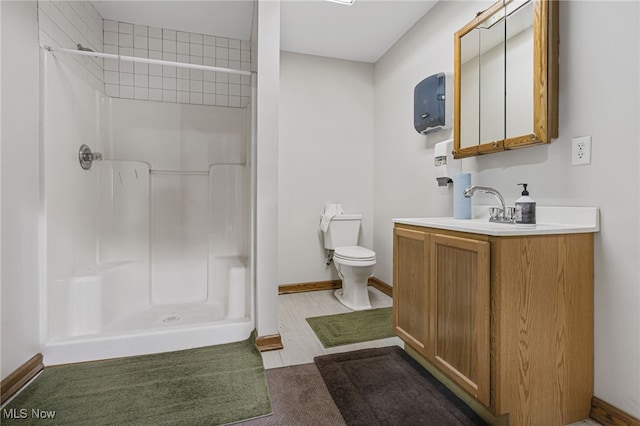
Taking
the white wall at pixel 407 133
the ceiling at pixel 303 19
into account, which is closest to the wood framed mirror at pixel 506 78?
the white wall at pixel 407 133

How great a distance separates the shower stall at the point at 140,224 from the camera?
5.53 feet

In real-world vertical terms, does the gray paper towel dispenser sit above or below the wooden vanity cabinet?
above

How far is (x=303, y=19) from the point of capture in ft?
7.97

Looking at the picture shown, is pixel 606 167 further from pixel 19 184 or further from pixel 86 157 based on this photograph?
pixel 86 157

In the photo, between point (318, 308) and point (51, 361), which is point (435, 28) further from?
point (51, 361)

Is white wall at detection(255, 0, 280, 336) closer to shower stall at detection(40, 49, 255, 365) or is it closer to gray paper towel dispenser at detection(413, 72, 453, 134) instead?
shower stall at detection(40, 49, 255, 365)

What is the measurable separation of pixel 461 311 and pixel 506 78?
127cm

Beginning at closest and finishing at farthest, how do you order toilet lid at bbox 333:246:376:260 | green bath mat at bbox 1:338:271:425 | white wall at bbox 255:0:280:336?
green bath mat at bbox 1:338:271:425, white wall at bbox 255:0:280:336, toilet lid at bbox 333:246:376:260

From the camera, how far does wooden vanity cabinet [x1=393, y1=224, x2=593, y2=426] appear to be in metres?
1.11

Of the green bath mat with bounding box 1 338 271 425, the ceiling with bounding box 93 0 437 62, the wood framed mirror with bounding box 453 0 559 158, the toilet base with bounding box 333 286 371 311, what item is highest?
the ceiling with bounding box 93 0 437 62

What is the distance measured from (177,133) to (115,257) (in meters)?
1.15

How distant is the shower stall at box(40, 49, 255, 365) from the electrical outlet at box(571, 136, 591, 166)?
5.86 feet

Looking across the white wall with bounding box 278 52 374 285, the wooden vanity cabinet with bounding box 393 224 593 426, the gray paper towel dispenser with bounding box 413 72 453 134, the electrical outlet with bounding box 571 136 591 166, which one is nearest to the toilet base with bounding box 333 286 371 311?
the white wall with bounding box 278 52 374 285

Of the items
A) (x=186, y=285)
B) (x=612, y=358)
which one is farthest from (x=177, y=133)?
(x=612, y=358)
